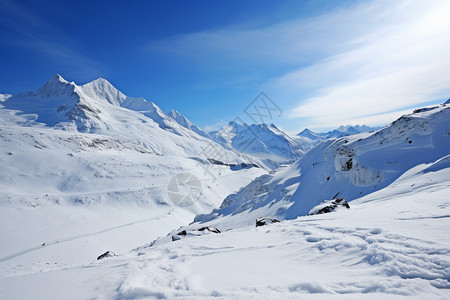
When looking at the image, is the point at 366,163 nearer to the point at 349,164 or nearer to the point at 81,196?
the point at 349,164

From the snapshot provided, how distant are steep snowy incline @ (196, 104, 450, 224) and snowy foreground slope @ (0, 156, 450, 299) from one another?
17.2m

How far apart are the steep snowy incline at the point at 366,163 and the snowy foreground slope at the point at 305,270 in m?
17.2

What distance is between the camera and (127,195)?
235 feet

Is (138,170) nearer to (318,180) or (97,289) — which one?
(318,180)

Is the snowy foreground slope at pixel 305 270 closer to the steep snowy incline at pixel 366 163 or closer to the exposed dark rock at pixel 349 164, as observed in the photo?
the steep snowy incline at pixel 366 163

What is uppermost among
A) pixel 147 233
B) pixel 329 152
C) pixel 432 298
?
pixel 329 152

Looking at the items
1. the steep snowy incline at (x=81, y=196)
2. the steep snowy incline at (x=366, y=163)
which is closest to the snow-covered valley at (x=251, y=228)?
the steep snowy incline at (x=366, y=163)

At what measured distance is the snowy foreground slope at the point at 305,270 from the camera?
4273 mm

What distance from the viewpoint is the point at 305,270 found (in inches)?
213

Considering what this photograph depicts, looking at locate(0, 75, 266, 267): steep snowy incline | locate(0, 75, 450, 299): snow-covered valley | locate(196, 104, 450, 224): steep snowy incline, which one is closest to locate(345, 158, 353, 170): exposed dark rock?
locate(196, 104, 450, 224): steep snowy incline

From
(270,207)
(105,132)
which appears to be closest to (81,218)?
(270,207)

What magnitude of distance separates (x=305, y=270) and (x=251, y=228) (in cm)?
838

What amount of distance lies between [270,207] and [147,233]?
32439 mm

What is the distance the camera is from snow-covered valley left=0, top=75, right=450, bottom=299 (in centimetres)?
483
